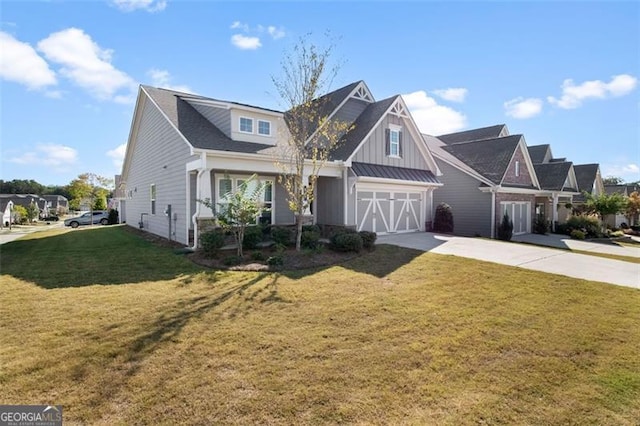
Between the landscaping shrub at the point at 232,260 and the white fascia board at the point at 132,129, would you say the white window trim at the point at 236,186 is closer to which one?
the landscaping shrub at the point at 232,260

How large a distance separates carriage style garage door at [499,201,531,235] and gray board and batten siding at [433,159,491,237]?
147 cm

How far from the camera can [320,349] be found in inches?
181

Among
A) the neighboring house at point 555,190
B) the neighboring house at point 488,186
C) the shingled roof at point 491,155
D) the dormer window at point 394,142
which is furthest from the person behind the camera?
the neighboring house at point 555,190

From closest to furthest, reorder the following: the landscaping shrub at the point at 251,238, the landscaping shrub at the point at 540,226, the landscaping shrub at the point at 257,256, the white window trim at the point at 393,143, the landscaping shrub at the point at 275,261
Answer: the landscaping shrub at the point at 275,261 < the landscaping shrub at the point at 257,256 < the landscaping shrub at the point at 251,238 < the white window trim at the point at 393,143 < the landscaping shrub at the point at 540,226

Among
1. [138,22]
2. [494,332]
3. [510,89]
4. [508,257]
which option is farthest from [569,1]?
[138,22]

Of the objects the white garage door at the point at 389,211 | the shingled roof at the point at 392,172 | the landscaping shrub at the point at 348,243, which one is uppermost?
the shingled roof at the point at 392,172

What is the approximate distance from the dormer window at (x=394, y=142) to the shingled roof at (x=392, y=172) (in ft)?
2.69

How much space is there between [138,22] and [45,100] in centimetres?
553

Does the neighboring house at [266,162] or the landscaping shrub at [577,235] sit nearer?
the neighboring house at [266,162]

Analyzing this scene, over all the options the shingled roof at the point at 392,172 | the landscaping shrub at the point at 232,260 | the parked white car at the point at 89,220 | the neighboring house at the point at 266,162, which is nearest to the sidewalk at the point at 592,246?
the neighboring house at the point at 266,162

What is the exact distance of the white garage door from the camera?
15773 millimetres

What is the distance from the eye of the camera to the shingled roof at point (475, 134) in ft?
100

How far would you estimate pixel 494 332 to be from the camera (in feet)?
17.6

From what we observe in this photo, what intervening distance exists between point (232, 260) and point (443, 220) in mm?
12928
